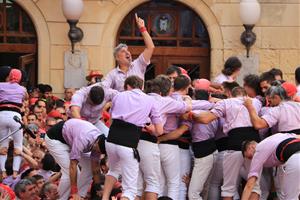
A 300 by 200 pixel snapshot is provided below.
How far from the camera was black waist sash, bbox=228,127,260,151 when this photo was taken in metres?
13.1

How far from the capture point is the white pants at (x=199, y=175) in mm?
13414

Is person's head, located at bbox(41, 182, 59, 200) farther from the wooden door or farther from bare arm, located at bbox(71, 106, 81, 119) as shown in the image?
the wooden door

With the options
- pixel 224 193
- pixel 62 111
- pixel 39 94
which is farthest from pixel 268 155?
pixel 39 94

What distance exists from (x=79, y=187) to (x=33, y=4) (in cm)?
732

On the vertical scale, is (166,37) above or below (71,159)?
above

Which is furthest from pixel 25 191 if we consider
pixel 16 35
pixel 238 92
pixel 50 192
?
pixel 16 35

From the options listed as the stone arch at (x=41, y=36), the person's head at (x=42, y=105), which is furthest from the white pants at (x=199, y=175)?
the stone arch at (x=41, y=36)

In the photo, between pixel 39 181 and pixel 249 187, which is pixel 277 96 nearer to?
pixel 249 187

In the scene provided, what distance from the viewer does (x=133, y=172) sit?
12812 mm

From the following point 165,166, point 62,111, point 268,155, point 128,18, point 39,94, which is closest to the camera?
point 268,155

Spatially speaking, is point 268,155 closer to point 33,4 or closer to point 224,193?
point 224,193

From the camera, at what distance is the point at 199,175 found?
1341 cm

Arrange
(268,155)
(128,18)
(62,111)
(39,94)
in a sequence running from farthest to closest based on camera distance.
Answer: (128,18) < (39,94) < (62,111) < (268,155)

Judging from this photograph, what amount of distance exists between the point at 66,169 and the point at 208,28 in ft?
23.6
